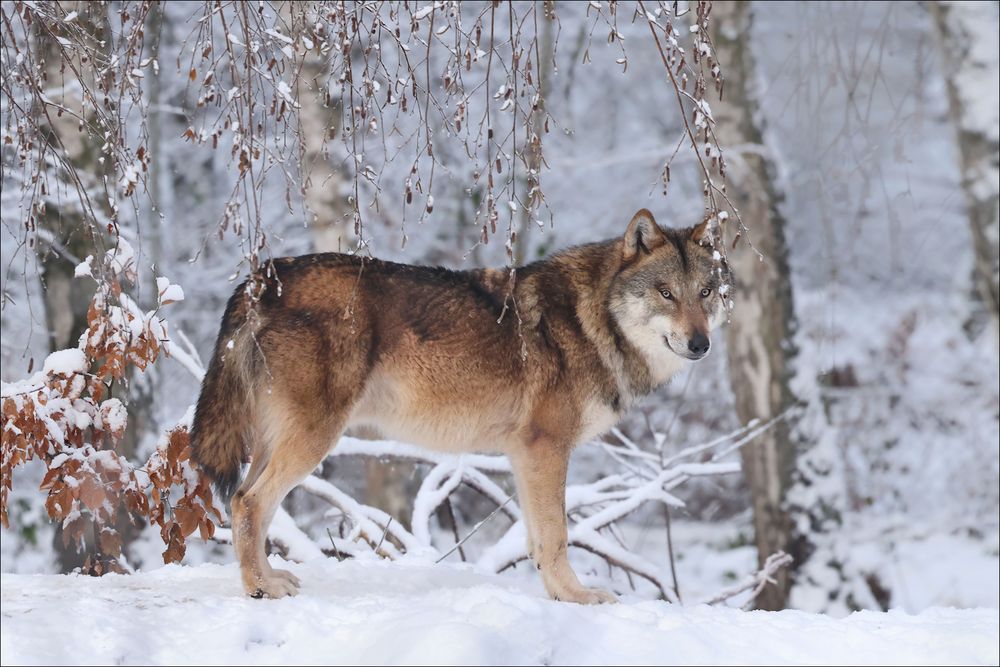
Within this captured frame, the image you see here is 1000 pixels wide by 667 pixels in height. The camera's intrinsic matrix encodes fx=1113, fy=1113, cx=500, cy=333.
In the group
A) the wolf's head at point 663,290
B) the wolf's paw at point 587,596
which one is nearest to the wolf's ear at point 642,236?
the wolf's head at point 663,290

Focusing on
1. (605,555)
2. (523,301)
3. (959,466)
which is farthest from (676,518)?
(523,301)

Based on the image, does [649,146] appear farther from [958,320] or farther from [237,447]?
[237,447]

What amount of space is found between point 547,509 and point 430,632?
1.48m

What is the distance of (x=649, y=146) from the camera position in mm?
10094

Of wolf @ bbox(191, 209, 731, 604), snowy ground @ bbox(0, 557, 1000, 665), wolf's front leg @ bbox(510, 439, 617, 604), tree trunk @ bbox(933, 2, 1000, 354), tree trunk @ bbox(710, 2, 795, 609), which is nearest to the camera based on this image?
snowy ground @ bbox(0, 557, 1000, 665)

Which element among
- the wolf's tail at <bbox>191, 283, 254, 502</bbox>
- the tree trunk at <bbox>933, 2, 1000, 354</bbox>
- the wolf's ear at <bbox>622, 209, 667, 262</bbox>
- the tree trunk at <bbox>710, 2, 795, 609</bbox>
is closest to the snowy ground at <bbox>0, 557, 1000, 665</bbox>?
the wolf's tail at <bbox>191, 283, 254, 502</bbox>

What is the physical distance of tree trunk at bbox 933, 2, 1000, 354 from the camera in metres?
7.52

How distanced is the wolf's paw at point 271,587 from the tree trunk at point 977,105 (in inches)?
230

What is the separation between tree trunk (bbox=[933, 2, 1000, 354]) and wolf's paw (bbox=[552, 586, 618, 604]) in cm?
486

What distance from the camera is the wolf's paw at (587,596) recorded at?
4242 millimetres

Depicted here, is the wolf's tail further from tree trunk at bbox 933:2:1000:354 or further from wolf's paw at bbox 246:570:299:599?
tree trunk at bbox 933:2:1000:354

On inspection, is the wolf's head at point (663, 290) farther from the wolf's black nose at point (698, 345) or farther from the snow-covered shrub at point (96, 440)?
the snow-covered shrub at point (96, 440)

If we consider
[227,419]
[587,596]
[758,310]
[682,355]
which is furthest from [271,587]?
[758,310]

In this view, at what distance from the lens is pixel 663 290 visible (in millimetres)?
4793
